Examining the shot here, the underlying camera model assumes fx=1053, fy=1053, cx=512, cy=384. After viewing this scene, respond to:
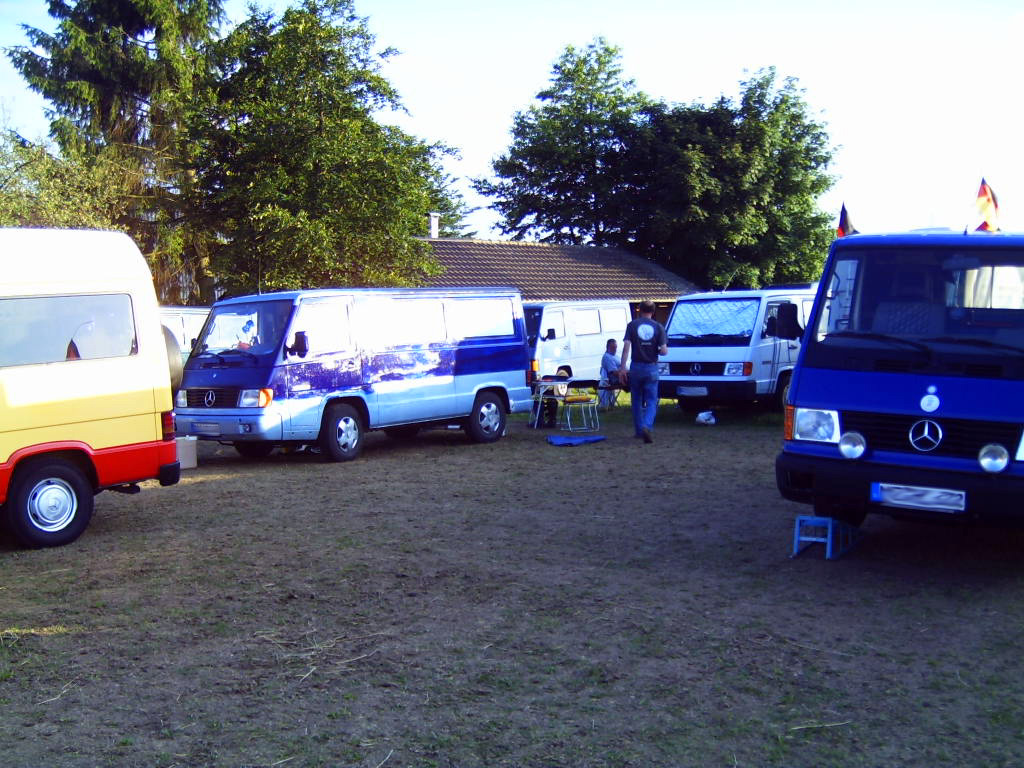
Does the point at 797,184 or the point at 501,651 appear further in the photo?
the point at 797,184

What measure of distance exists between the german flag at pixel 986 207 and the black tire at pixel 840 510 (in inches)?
92.4

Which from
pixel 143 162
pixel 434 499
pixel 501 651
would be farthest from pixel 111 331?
pixel 143 162

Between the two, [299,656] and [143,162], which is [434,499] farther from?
[143,162]

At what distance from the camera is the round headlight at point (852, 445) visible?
6.83 metres

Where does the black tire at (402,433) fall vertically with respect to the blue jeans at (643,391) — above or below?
below

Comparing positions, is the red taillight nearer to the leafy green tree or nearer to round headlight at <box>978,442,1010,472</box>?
round headlight at <box>978,442,1010,472</box>

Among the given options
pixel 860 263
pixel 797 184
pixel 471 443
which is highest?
pixel 797 184

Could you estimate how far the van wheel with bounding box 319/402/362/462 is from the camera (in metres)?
13.2

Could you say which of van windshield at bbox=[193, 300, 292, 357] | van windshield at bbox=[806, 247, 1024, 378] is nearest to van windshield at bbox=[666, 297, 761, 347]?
van windshield at bbox=[193, 300, 292, 357]

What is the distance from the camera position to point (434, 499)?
34.4ft

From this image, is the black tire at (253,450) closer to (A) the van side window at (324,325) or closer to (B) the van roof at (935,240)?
(A) the van side window at (324,325)

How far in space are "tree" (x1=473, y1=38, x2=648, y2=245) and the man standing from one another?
28.5 metres

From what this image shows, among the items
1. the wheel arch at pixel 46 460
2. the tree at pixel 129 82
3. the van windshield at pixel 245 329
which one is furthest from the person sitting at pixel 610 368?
the tree at pixel 129 82

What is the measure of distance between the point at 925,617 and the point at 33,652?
4981 millimetres
